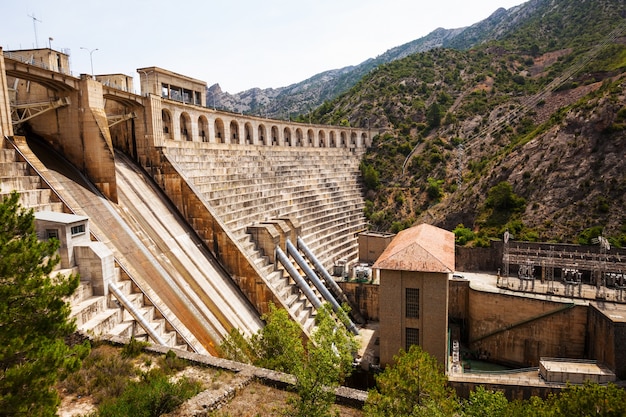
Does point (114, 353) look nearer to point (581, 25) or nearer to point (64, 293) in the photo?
point (64, 293)

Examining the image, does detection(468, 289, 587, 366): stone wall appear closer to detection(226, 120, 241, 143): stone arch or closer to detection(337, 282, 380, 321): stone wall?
detection(337, 282, 380, 321): stone wall

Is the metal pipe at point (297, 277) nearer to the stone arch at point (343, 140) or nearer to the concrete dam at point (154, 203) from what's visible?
the concrete dam at point (154, 203)

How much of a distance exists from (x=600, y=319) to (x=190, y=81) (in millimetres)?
36693

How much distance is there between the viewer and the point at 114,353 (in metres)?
12.9

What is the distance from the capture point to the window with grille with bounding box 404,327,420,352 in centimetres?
2234

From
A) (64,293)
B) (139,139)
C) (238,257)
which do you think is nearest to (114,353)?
(64,293)

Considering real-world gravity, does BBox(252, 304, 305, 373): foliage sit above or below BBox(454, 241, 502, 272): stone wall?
above

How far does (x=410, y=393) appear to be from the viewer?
1002 cm

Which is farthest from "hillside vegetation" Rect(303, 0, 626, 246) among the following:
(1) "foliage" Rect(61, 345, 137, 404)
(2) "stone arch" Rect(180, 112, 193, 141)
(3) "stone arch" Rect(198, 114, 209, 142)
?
(1) "foliage" Rect(61, 345, 137, 404)

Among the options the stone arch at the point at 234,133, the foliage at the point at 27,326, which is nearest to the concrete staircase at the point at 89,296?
the foliage at the point at 27,326

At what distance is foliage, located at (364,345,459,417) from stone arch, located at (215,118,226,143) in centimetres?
2922

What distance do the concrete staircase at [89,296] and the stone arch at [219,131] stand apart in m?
19.3

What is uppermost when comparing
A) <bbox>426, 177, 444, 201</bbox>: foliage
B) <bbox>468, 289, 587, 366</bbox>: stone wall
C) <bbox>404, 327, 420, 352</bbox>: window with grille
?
<bbox>426, 177, 444, 201</bbox>: foliage

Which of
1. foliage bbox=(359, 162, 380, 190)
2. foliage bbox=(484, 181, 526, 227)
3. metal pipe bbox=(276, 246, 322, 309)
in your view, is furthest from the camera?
foliage bbox=(359, 162, 380, 190)
